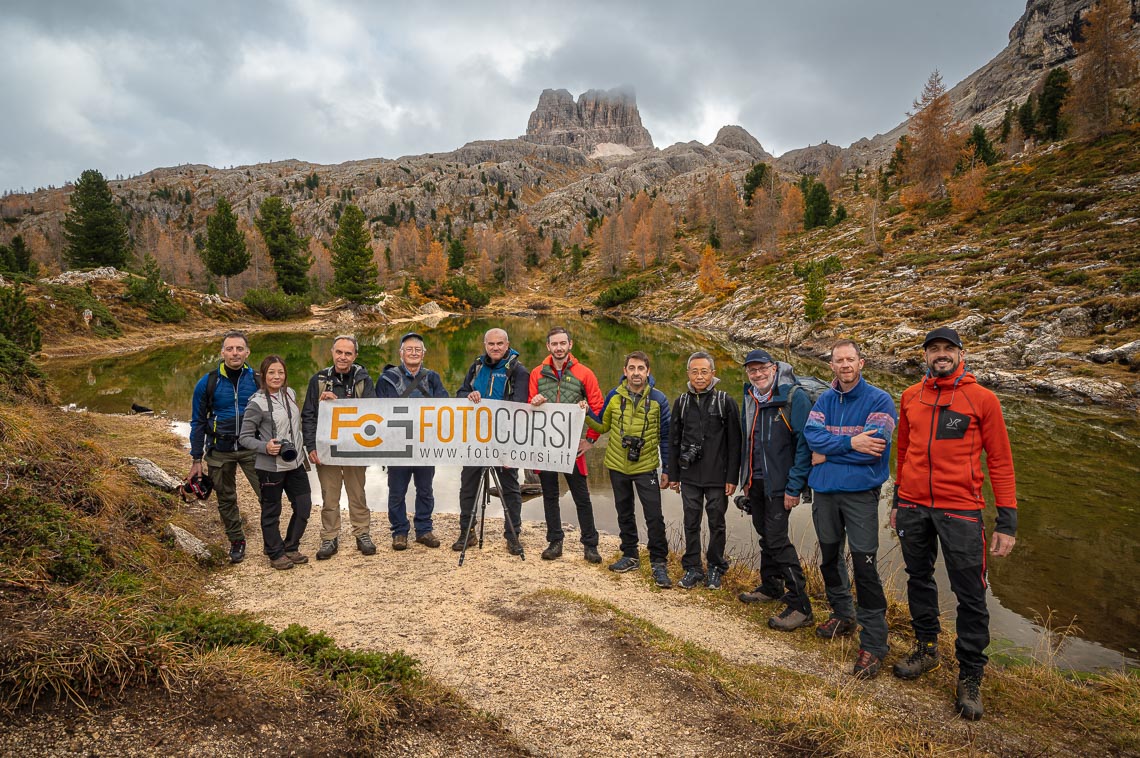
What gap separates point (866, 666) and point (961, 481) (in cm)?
204

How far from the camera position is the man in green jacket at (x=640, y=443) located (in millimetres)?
6848

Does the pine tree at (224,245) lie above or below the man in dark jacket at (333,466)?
above

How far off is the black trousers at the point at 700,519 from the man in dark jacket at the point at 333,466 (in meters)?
4.72

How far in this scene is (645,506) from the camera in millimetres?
7062

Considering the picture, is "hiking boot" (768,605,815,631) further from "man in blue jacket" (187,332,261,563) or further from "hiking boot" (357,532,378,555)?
A: "man in blue jacket" (187,332,261,563)

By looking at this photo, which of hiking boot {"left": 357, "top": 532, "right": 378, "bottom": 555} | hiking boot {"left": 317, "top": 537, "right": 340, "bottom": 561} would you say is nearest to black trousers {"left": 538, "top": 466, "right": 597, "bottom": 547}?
hiking boot {"left": 357, "top": 532, "right": 378, "bottom": 555}

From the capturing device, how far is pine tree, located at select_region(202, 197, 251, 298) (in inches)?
2292

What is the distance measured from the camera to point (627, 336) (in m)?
50.1

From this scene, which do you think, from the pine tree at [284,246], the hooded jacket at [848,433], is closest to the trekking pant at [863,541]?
the hooded jacket at [848,433]

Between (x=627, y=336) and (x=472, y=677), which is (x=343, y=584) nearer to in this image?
(x=472, y=677)

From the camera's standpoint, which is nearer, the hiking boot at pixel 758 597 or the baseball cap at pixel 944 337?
the baseball cap at pixel 944 337

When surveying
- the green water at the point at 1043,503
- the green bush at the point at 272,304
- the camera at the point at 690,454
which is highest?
the green bush at the point at 272,304

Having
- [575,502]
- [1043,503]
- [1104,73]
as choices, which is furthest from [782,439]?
[1104,73]

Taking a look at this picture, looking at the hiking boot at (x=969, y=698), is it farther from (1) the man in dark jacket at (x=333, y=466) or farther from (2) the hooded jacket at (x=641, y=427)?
(1) the man in dark jacket at (x=333, y=466)
